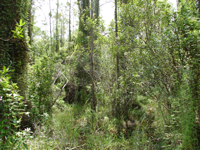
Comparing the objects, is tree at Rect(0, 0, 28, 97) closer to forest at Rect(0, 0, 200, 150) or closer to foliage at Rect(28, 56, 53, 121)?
forest at Rect(0, 0, 200, 150)

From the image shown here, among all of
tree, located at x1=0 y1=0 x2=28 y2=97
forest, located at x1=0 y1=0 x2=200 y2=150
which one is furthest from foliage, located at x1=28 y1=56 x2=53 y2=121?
tree, located at x1=0 y1=0 x2=28 y2=97

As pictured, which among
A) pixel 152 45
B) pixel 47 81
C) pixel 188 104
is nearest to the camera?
pixel 188 104

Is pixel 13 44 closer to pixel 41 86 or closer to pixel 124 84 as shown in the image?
pixel 41 86

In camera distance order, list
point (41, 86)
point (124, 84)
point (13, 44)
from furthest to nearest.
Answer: point (41, 86) → point (124, 84) → point (13, 44)

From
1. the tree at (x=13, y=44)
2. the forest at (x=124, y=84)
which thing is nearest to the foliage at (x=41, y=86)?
the forest at (x=124, y=84)

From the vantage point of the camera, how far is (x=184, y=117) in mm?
2285

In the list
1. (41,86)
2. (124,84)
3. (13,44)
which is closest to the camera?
(13,44)

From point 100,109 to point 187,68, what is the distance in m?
3.80

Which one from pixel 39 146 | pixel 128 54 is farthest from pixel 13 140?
pixel 128 54

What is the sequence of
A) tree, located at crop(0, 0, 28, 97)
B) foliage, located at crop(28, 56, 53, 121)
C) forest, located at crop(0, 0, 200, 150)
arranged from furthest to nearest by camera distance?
foliage, located at crop(28, 56, 53, 121)
tree, located at crop(0, 0, 28, 97)
forest, located at crop(0, 0, 200, 150)

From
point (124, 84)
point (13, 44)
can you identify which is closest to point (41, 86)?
point (13, 44)

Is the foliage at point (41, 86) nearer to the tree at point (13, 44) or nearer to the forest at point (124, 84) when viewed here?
the forest at point (124, 84)

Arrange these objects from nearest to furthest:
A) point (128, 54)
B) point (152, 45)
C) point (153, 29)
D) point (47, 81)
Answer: point (152, 45), point (153, 29), point (128, 54), point (47, 81)

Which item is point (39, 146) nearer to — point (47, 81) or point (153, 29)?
point (47, 81)
